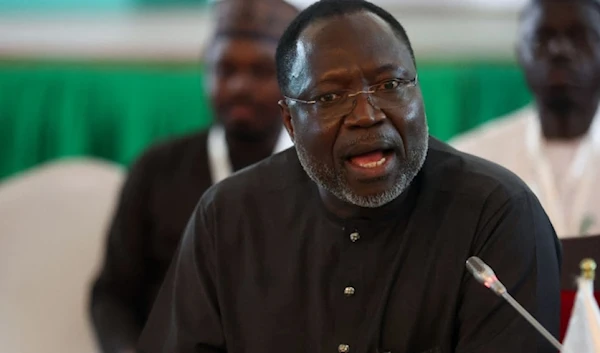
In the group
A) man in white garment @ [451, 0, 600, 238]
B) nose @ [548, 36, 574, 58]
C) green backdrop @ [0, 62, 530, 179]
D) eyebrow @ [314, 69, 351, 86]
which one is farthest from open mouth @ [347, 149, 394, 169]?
green backdrop @ [0, 62, 530, 179]

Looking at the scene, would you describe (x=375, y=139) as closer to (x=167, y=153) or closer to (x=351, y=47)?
(x=351, y=47)

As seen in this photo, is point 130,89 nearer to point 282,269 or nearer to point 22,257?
point 22,257

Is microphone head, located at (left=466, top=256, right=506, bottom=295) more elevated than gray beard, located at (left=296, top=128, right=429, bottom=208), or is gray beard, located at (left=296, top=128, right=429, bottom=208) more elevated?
gray beard, located at (left=296, top=128, right=429, bottom=208)

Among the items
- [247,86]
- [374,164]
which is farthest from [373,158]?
[247,86]

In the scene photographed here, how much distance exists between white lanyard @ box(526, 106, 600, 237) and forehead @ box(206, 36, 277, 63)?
603mm

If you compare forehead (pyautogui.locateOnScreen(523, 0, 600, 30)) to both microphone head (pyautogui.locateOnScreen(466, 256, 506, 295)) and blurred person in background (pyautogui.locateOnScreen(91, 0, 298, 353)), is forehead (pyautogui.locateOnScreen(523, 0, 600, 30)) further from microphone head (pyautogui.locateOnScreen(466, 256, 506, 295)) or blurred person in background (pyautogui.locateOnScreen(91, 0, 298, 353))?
microphone head (pyautogui.locateOnScreen(466, 256, 506, 295))

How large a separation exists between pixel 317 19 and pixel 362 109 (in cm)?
16

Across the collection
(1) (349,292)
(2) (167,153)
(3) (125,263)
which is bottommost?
(3) (125,263)

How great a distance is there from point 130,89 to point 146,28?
26 cm

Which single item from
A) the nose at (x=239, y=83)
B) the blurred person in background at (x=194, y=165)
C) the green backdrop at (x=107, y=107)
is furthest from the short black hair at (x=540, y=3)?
the green backdrop at (x=107, y=107)

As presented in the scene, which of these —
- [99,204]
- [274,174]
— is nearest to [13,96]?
[99,204]

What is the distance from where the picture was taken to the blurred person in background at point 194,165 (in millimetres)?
2043

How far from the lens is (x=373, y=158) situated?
4.18ft

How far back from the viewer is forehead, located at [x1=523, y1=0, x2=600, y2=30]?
2.02 meters
